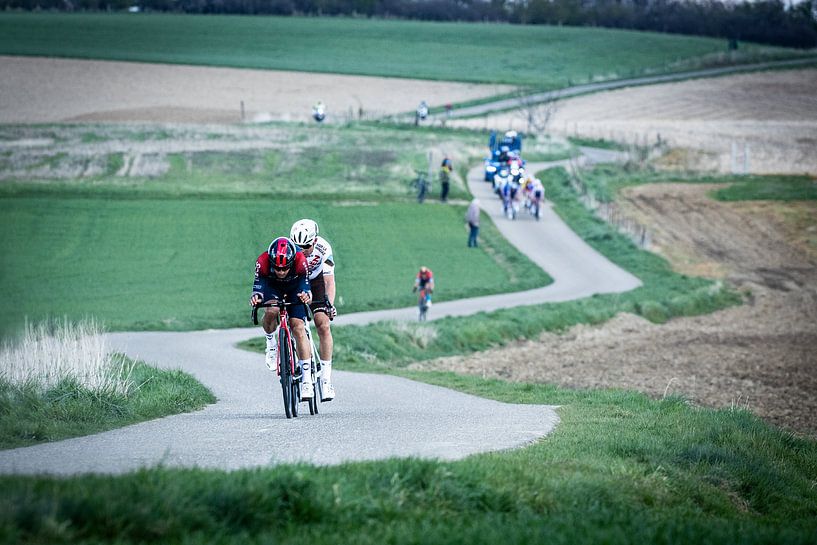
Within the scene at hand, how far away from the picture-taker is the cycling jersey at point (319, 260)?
14.4m

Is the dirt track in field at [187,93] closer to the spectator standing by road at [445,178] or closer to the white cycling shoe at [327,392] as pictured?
the spectator standing by road at [445,178]

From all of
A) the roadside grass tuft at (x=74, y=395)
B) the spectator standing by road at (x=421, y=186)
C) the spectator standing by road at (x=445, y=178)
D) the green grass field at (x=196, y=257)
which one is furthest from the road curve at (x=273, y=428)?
the spectator standing by road at (x=445, y=178)

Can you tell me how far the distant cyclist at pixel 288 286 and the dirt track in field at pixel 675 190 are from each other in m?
8.59

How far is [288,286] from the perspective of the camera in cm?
1390

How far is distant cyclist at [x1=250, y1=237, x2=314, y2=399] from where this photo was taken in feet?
44.4

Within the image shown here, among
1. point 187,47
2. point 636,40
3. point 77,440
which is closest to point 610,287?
point 77,440

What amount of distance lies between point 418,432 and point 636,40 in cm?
12571

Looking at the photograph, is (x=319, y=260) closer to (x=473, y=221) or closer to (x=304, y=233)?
(x=304, y=233)

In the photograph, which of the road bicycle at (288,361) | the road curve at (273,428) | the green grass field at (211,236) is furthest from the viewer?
the green grass field at (211,236)

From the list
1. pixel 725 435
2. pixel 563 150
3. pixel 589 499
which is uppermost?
pixel 589 499

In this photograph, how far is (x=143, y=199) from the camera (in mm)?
48156

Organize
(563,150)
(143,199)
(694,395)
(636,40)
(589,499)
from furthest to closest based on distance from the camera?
(636,40)
(563,150)
(143,199)
(694,395)
(589,499)

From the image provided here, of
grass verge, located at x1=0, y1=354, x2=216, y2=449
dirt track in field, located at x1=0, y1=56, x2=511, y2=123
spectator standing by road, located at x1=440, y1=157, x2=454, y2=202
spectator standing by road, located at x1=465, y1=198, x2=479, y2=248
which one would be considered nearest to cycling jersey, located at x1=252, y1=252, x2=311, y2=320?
grass verge, located at x1=0, y1=354, x2=216, y2=449

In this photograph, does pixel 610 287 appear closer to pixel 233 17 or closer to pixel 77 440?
pixel 77 440
